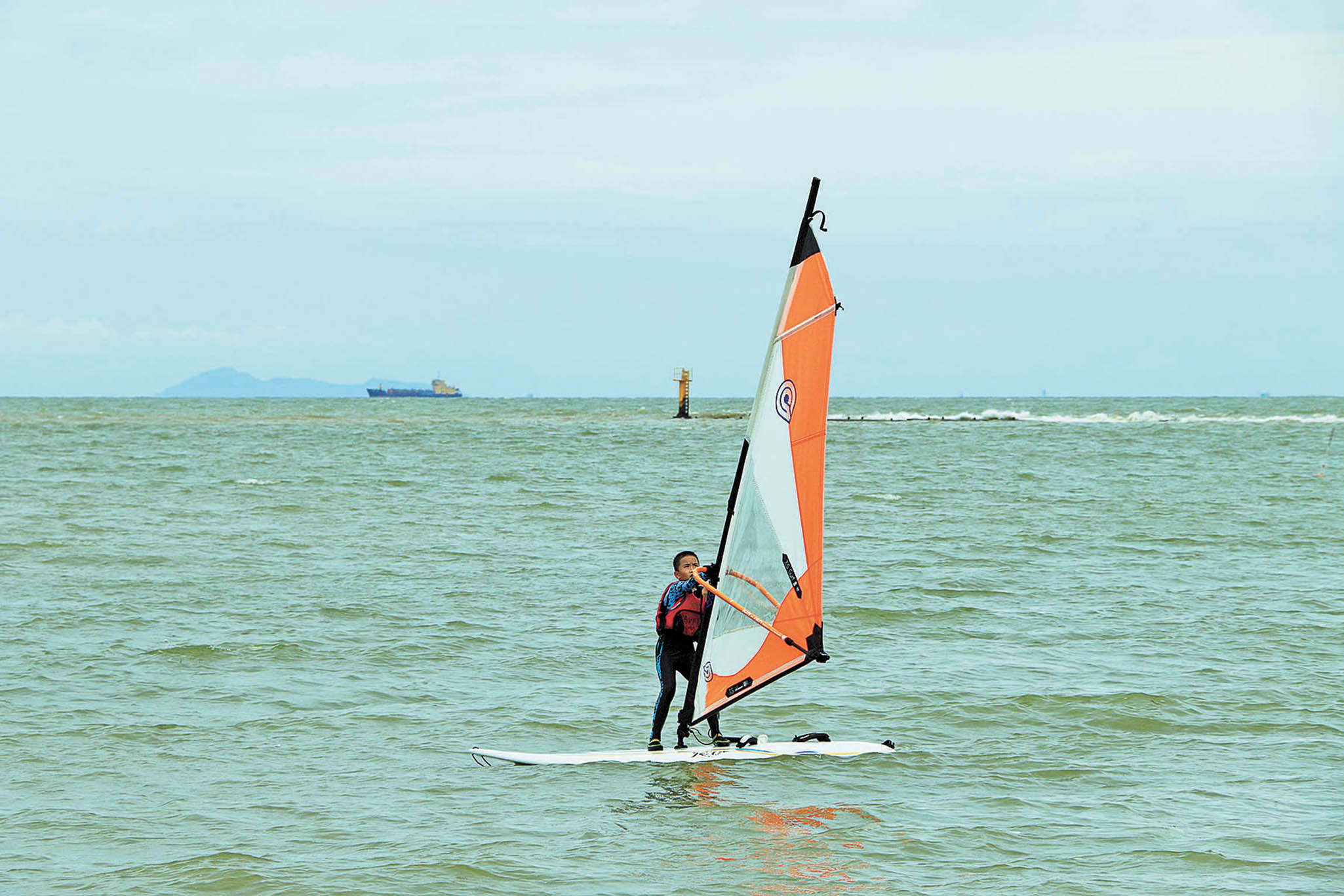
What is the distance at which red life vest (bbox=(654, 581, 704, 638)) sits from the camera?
36.0 feet

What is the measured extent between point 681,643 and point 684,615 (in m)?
0.31

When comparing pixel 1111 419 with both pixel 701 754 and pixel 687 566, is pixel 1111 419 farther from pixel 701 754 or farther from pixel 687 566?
pixel 687 566

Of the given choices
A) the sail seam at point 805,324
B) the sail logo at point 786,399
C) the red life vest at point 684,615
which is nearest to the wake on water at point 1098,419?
the red life vest at point 684,615

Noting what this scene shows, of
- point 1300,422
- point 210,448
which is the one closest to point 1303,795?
point 210,448

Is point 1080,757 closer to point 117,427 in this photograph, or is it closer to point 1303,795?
point 1303,795

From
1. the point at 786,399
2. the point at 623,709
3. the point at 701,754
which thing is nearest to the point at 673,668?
the point at 701,754

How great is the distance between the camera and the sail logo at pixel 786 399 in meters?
10.3

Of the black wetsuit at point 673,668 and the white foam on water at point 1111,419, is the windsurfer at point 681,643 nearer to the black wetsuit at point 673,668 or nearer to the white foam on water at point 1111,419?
the black wetsuit at point 673,668

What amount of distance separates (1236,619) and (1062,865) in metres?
10.7

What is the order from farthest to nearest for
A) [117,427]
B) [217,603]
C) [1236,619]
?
[117,427], [217,603], [1236,619]

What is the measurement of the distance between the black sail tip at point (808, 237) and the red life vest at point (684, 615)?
3.06 m

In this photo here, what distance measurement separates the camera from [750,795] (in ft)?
34.4

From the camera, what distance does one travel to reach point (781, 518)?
10742 mm

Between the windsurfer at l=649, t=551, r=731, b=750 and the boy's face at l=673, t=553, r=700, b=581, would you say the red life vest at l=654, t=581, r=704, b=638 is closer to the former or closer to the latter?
the windsurfer at l=649, t=551, r=731, b=750
